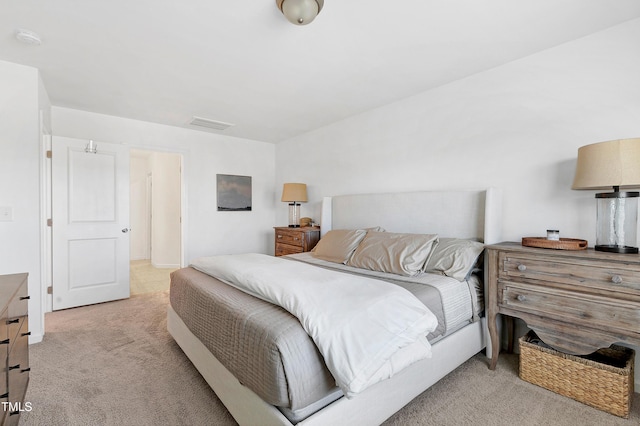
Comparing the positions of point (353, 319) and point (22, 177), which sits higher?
point (22, 177)

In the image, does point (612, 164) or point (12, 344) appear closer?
point (12, 344)

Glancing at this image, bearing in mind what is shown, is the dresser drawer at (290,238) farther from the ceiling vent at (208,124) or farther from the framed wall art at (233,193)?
the ceiling vent at (208,124)

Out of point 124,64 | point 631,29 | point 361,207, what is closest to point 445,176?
point 361,207

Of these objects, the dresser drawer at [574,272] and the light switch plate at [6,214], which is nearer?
the dresser drawer at [574,272]

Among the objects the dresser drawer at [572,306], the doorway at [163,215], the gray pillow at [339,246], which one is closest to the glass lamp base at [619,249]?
the dresser drawer at [572,306]

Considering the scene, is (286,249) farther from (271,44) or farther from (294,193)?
(271,44)

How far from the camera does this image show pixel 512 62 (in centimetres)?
252

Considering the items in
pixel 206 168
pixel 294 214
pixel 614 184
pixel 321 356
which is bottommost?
pixel 321 356

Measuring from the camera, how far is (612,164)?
174cm

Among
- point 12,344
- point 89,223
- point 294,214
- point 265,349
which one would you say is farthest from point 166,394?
point 294,214

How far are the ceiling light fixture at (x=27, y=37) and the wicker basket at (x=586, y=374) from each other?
406 cm

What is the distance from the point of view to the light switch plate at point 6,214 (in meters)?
2.51

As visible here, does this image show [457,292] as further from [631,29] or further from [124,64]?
[124,64]

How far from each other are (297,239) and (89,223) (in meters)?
2.59
